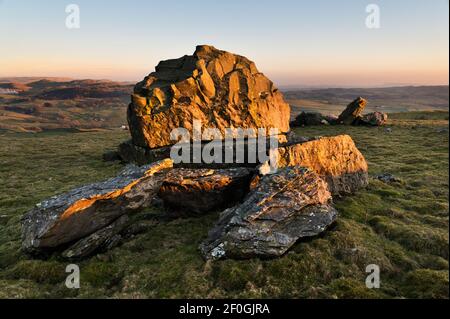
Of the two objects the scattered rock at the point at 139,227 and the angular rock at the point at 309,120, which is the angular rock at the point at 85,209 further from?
the angular rock at the point at 309,120

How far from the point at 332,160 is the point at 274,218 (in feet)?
30.9

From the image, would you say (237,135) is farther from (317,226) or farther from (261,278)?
(261,278)

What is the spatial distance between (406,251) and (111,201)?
14.9 meters

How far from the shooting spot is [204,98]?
109 ft

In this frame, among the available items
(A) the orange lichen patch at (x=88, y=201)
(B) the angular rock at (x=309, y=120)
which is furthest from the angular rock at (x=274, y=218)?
(B) the angular rock at (x=309, y=120)

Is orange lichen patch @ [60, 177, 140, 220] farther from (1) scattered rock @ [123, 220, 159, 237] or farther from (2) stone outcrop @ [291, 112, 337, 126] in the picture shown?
(2) stone outcrop @ [291, 112, 337, 126]

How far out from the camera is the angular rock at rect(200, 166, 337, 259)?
14.7m

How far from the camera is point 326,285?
1276 centimetres

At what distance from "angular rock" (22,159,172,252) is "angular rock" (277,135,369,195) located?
905cm

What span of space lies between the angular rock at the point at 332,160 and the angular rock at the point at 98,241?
10.6 meters

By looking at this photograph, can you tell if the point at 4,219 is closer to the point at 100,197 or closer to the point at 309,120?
the point at 100,197

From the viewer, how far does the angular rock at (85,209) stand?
15.7m

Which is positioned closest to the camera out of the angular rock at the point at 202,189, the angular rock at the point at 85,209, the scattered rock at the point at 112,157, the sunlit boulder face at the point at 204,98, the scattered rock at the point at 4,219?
the angular rock at the point at 85,209

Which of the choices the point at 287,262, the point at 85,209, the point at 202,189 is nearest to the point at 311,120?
the point at 202,189
